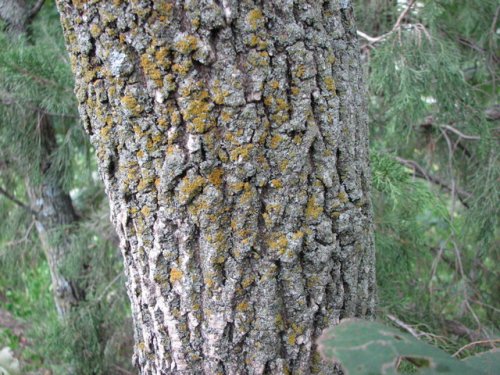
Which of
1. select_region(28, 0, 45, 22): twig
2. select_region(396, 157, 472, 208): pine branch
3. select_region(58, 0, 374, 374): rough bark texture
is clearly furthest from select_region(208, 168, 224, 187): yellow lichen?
select_region(28, 0, 45, 22): twig

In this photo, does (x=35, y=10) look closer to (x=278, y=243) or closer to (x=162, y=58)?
(x=162, y=58)

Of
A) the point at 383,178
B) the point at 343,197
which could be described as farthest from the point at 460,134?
the point at 343,197

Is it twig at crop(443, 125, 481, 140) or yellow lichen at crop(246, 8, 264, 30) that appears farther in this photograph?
twig at crop(443, 125, 481, 140)

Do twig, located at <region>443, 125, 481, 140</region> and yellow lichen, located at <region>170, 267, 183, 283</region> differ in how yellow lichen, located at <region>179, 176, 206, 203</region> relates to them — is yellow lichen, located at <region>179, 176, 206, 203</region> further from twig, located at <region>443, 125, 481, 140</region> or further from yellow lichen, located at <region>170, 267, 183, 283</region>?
twig, located at <region>443, 125, 481, 140</region>

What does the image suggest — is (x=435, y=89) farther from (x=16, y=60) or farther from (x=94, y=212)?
(x=94, y=212)

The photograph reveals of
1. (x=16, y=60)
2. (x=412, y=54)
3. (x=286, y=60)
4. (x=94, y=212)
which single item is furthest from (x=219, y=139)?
(x=94, y=212)

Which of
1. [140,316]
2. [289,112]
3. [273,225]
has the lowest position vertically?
[140,316]
